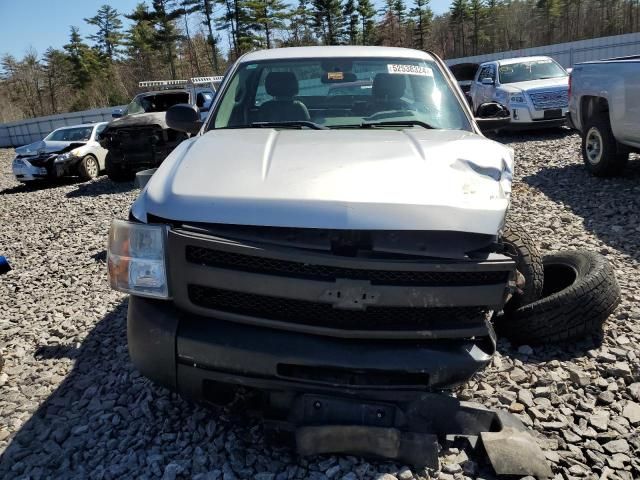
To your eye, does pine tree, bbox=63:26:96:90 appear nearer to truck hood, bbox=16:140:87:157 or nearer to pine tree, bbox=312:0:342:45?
pine tree, bbox=312:0:342:45

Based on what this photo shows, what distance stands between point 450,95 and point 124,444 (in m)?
2.79

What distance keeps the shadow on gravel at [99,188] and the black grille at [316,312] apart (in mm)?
9553

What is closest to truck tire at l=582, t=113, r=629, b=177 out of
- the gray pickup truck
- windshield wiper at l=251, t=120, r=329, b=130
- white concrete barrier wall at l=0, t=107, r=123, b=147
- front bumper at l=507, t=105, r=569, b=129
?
the gray pickup truck

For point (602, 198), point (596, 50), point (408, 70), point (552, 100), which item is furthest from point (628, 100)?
point (596, 50)

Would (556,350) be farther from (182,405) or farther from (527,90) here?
(527,90)

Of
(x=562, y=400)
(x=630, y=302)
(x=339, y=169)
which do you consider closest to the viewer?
(x=339, y=169)

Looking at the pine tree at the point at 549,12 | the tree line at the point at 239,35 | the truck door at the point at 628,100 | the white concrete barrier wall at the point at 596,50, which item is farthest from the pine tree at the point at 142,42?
the truck door at the point at 628,100

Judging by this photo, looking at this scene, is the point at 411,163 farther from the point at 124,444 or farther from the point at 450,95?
the point at 124,444

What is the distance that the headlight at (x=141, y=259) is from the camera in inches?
80.1

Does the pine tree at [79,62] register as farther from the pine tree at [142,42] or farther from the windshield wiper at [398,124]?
the windshield wiper at [398,124]

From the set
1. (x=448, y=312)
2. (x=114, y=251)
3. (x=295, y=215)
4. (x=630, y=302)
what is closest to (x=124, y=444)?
(x=114, y=251)

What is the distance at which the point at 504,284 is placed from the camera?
207 centimetres

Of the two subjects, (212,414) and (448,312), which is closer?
(448,312)

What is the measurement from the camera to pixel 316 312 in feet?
6.68
